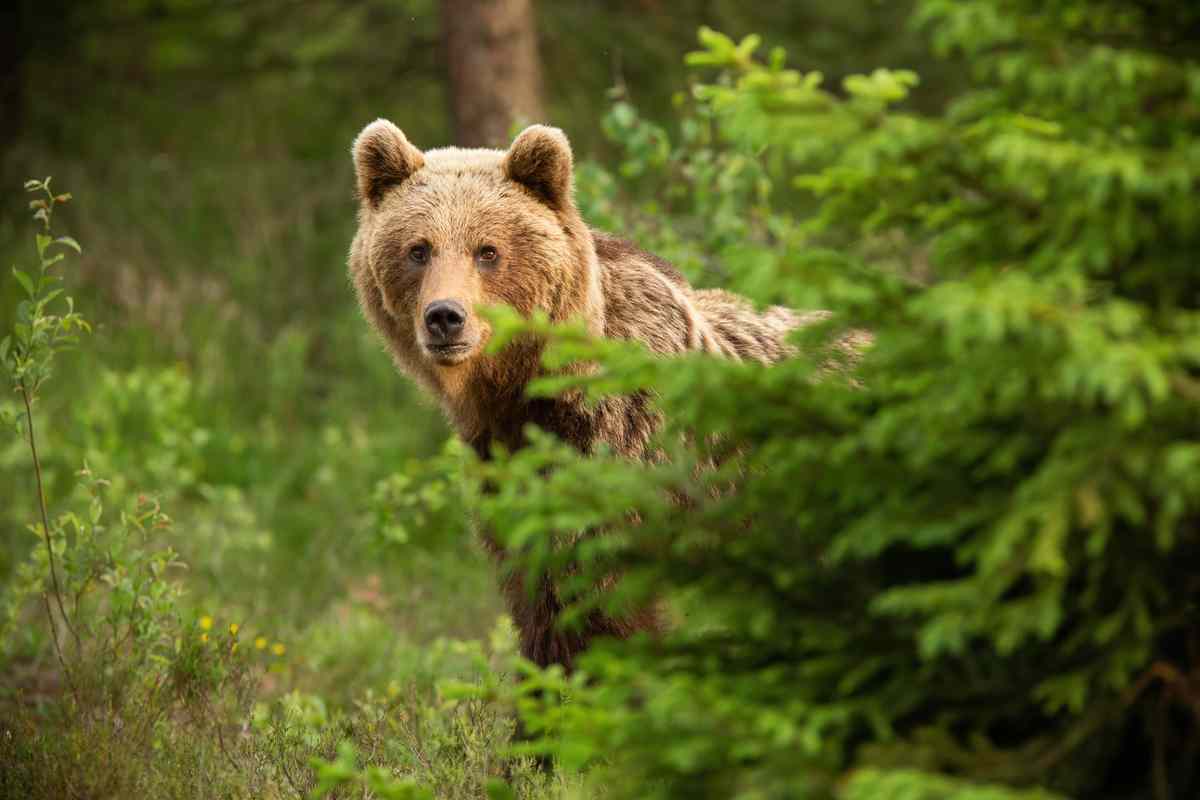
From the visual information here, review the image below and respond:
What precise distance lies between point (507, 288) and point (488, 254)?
14cm

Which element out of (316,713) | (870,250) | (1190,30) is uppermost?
(1190,30)

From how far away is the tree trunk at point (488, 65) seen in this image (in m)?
9.28

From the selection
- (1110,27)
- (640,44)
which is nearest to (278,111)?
(640,44)

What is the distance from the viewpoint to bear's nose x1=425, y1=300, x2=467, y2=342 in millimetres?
4602

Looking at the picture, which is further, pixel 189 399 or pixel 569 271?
pixel 189 399

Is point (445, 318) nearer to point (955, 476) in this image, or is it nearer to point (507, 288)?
point (507, 288)

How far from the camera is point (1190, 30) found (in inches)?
103

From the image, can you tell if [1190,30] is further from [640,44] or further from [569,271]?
[640,44]

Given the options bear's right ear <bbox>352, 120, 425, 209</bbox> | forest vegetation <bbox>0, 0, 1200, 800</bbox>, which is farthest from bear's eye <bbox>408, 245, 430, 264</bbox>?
forest vegetation <bbox>0, 0, 1200, 800</bbox>

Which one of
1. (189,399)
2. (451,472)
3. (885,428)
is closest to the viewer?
(885,428)

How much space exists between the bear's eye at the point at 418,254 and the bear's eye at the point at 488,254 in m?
0.20

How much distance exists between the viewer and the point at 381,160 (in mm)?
5184

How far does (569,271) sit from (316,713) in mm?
1812

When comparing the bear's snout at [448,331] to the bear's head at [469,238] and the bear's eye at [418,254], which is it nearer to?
the bear's head at [469,238]
